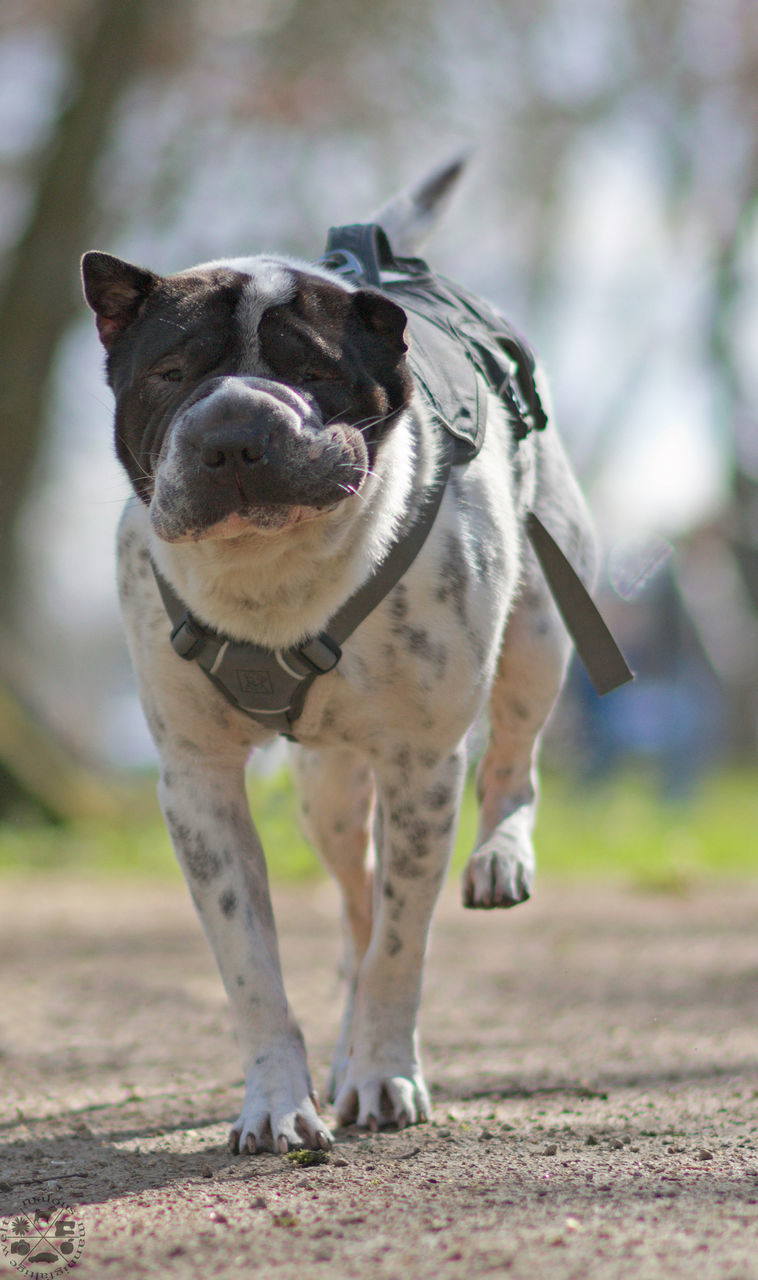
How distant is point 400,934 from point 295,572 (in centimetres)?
87

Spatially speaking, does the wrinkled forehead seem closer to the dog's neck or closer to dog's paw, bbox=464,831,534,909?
the dog's neck

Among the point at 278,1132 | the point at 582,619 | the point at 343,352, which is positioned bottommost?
the point at 278,1132

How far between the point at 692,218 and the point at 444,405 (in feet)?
46.4

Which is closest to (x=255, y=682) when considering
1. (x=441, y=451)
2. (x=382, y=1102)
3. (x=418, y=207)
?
(x=441, y=451)

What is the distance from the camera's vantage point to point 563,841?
30.1 feet

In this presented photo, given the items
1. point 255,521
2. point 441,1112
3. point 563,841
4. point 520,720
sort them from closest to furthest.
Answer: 1. point 255,521
2. point 441,1112
3. point 520,720
4. point 563,841

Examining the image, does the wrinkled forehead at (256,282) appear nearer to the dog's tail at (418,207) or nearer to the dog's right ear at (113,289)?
the dog's right ear at (113,289)

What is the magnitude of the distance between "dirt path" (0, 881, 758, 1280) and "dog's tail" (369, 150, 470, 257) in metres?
2.40

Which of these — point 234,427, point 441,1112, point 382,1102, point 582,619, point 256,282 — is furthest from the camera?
point 582,619

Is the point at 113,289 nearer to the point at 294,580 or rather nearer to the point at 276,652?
the point at 294,580

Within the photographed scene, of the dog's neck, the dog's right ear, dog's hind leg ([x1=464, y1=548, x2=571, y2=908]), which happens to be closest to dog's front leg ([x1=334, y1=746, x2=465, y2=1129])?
the dog's neck

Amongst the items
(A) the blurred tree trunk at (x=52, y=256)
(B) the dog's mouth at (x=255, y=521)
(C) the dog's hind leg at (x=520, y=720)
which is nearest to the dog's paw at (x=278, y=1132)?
(C) the dog's hind leg at (x=520, y=720)

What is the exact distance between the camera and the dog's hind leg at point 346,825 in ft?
12.4

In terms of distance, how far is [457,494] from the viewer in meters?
2.99
